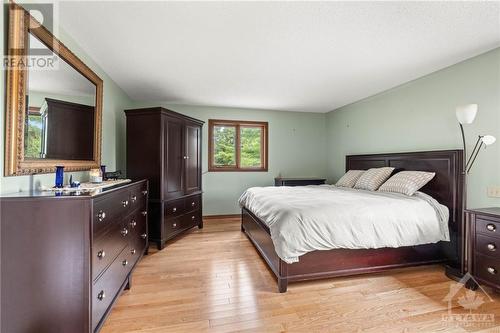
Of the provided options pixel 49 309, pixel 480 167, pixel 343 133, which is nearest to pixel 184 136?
pixel 49 309

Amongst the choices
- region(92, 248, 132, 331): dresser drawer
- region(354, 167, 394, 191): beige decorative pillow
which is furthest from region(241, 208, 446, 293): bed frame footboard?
region(92, 248, 132, 331): dresser drawer

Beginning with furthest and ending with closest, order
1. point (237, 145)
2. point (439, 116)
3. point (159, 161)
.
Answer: point (237, 145) < point (159, 161) < point (439, 116)

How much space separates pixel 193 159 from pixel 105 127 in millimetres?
1375

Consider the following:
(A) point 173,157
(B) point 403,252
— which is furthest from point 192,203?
(B) point 403,252

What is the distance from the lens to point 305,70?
112 inches

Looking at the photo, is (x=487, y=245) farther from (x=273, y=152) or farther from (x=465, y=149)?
(x=273, y=152)

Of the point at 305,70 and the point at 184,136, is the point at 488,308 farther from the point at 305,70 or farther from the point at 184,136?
the point at 184,136

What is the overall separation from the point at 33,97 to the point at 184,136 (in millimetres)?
2133

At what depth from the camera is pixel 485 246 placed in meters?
2.02

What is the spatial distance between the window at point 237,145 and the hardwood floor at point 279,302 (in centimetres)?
249

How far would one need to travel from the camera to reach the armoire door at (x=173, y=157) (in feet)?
10.6

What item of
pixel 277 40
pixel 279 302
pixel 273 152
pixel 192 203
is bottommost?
pixel 279 302

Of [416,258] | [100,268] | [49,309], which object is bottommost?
[416,258]

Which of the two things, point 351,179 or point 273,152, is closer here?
point 351,179
